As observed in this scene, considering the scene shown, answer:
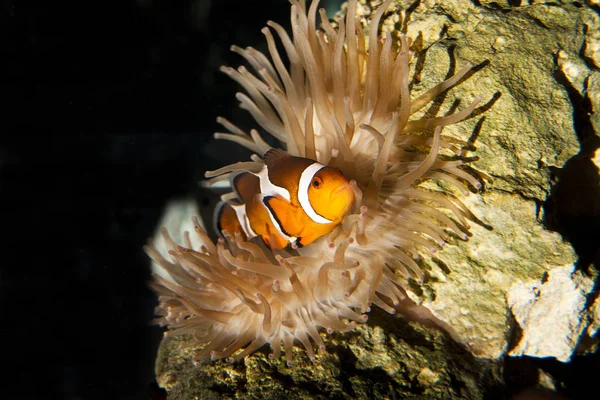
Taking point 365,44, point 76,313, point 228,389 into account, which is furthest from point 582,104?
point 76,313

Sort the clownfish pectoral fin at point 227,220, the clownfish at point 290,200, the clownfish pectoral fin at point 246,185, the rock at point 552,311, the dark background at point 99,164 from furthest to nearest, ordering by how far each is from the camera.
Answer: the dark background at point 99,164 < the clownfish pectoral fin at point 227,220 < the clownfish pectoral fin at point 246,185 < the rock at point 552,311 < the clownfish at point 290,200

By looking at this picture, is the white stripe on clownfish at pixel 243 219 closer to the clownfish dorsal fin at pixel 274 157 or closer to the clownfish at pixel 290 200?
the clownfish at pixel 290 200

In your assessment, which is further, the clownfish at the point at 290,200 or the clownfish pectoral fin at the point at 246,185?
the clownfish pectoral fin at the point at 246,185

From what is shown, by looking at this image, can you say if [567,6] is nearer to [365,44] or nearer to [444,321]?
[365,44]

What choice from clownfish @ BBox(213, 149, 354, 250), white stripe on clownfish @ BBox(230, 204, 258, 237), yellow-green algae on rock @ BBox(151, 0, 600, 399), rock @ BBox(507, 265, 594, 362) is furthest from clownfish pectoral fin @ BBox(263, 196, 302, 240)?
rock @ BBox(507, 265, 594, 362)

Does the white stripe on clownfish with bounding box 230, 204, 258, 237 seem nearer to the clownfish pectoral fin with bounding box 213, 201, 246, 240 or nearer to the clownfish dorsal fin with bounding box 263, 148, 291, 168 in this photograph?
the clownfish pectoral fin with bounding box 213, 201, 246, 240

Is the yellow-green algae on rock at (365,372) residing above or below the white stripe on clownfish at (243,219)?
below

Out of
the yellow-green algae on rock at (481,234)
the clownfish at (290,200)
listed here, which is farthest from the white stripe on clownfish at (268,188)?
the yellow-green algae on rock at (481,234)
